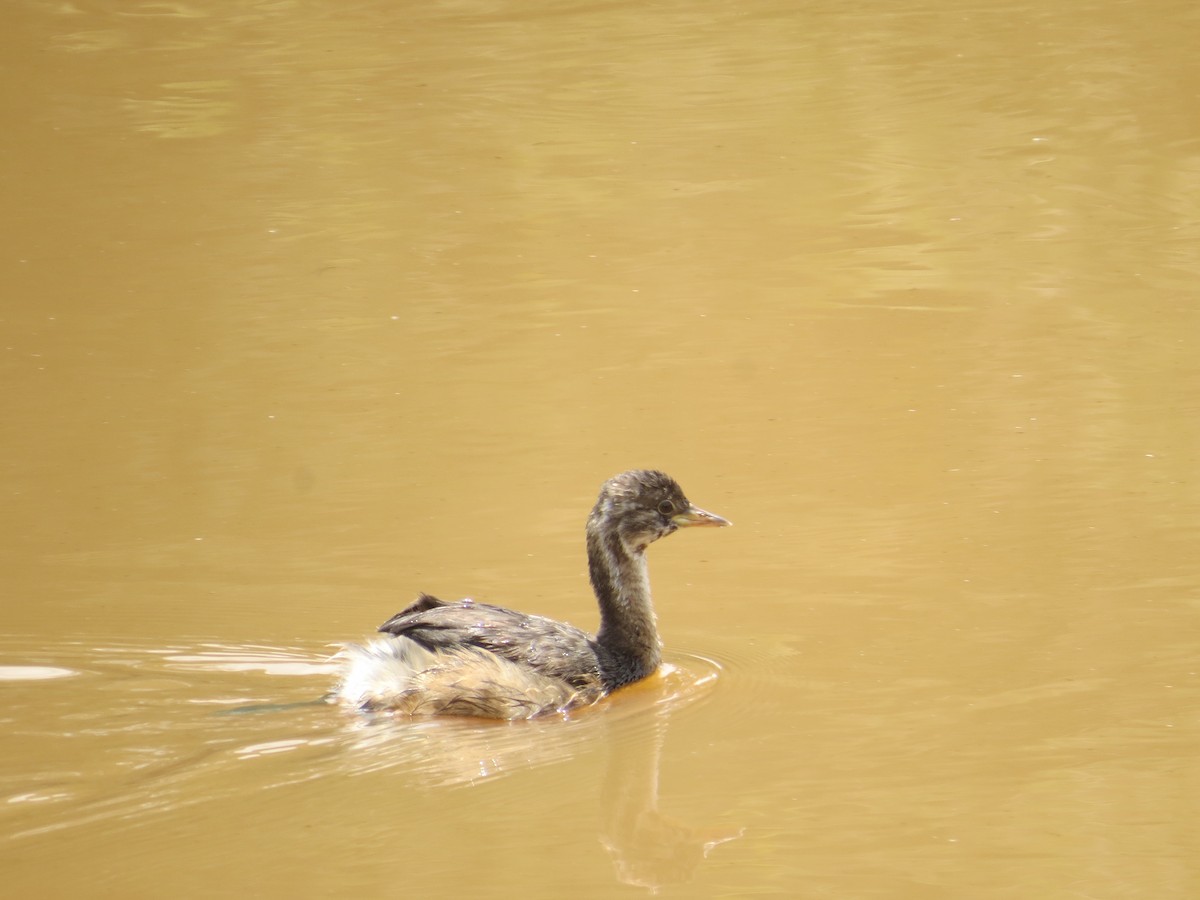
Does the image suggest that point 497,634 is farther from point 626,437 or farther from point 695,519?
point 626,437

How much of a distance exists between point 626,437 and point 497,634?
2.85 meters

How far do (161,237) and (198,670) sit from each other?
6.99 m

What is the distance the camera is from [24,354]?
34.6ft

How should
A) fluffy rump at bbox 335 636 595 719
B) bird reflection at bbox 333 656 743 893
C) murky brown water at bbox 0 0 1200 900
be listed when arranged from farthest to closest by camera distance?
fluffy rump at bbox 335 636 595 719 < murky brown water at bbox 0 0 1200 900 < bird reflection at bbox 333 656 743 893

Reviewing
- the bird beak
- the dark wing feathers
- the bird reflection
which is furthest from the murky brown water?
the bird beak

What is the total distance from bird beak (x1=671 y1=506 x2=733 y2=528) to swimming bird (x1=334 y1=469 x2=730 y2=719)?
8.3 inches

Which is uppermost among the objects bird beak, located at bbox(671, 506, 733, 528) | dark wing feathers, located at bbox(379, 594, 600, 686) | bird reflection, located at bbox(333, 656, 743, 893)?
bird beak, located at bbox(671, 506, 733, 528)

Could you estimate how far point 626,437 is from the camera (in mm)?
8852

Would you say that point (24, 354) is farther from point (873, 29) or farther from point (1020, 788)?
point (873, 29)

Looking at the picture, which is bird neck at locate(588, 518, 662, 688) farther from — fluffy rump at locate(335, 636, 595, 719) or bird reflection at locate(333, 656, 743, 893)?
fluffy rump at locate(335, 636, 595, 719)

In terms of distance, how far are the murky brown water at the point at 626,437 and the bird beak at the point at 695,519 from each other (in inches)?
13.4

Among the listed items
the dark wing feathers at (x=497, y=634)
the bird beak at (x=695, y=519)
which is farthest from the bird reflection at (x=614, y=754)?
the bird beak at (x=695, y=519)

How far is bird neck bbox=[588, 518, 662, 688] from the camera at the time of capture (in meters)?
6.36

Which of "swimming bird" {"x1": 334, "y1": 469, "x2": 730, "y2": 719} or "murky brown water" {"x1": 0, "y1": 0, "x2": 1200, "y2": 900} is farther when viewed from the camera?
"swimming bird" {"x1": 334, "y1": 469, "x2": 730, "y2": 719}
